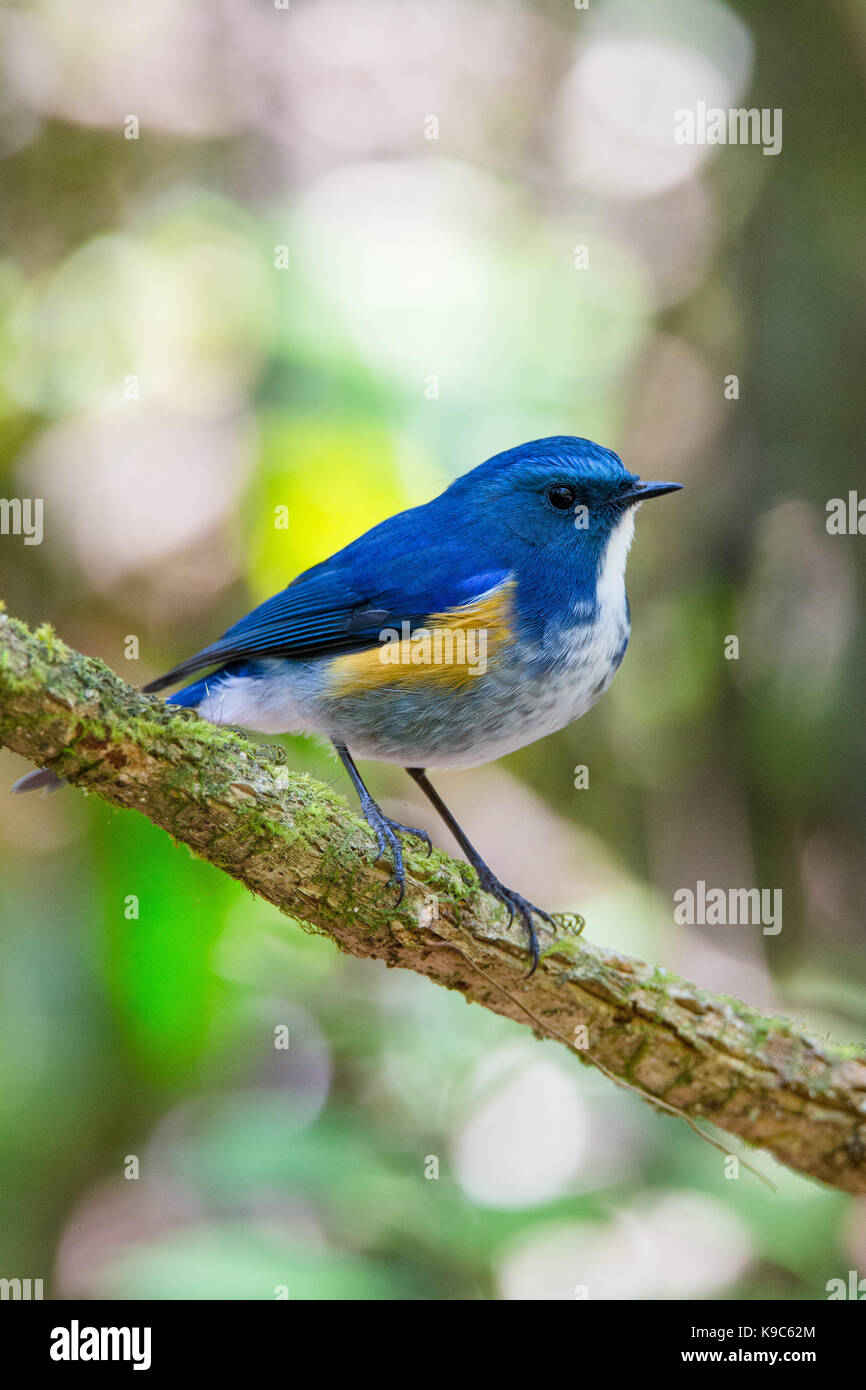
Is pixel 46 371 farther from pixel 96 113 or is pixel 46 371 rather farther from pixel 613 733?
pixel 613 733

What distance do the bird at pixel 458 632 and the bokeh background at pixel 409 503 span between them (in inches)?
26.6

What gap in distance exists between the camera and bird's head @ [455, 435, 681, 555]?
10.7ft

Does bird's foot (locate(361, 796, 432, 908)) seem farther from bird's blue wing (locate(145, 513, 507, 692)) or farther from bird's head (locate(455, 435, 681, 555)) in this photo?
bird's head (locate(455, 435, 681, 555))

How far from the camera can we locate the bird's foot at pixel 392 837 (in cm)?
259

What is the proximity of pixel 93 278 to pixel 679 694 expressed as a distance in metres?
3.12

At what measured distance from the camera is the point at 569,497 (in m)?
3.29

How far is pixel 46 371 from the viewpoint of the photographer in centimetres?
467

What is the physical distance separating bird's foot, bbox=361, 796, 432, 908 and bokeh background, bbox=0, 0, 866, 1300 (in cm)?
100

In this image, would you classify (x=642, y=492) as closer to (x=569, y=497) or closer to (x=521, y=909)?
(x=569, y=497)
